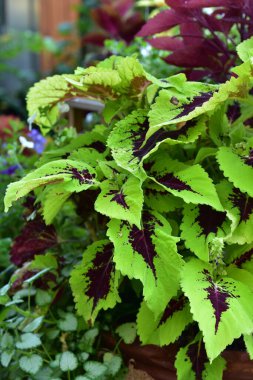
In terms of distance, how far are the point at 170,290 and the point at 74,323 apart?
25cm

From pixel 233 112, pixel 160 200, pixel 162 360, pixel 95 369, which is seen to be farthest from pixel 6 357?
pixel 233 112

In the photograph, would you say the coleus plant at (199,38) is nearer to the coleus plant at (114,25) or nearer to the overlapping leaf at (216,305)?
the overlapping leaf at (216,305)

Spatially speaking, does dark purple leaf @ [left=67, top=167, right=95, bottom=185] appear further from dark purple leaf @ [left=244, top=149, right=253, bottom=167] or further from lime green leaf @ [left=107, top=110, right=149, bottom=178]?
dark purple leaf @ [left=244, top=149, right=253, bottom=167]

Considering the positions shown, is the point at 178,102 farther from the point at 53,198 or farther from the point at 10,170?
the point at 10,170

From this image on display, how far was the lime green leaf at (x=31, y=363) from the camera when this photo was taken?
92cm

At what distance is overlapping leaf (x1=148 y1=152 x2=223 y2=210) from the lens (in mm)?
841

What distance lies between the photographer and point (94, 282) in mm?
914

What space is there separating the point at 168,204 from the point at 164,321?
0.57ft

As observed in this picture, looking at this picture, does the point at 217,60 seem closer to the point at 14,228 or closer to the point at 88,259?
the point at 88,259

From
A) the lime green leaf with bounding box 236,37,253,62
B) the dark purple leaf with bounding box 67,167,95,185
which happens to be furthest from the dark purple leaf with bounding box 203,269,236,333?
the lime green leaf with bounding box 236,37,253,62

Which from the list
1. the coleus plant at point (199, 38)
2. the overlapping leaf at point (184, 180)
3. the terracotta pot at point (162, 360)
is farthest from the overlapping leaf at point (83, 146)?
the terracotta pot at point (162, 360)

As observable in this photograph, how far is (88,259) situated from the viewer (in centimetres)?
93

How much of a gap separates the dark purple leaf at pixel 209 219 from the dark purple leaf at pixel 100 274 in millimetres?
150

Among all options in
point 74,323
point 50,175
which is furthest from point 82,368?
point 50,175
